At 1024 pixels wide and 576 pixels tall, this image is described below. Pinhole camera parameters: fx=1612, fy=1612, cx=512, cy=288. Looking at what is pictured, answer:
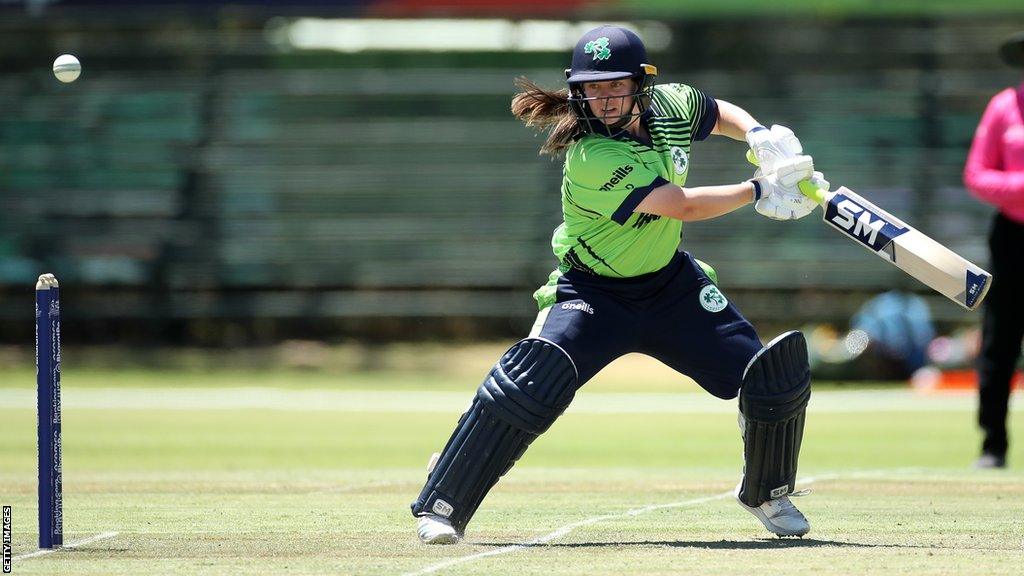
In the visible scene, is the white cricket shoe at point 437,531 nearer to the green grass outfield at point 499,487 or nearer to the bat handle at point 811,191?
the green grass outfield at point 499,487

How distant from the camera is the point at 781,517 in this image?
5.71 metres

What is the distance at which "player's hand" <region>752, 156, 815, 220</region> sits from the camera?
539 cm

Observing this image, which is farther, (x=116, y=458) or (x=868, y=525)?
(x=116, y=458)

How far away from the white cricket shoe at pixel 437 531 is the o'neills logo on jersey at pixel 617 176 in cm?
126

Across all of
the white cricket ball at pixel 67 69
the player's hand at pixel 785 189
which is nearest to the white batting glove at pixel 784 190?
the player's hand at pixel 785 189

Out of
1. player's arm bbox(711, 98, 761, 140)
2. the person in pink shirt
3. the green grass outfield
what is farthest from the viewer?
the person in pink shirt

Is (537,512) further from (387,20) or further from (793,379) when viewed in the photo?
(387,20)

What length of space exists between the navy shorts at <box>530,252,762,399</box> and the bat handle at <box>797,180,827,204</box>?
48 centimetres

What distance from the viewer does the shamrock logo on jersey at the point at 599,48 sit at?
18.0 feet

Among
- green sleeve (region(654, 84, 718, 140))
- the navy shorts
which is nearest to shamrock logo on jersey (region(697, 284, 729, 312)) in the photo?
the navy shorts

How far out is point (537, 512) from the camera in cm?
650

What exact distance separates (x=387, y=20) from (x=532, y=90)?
12583 millimetres

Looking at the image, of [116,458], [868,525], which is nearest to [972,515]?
[868,525]

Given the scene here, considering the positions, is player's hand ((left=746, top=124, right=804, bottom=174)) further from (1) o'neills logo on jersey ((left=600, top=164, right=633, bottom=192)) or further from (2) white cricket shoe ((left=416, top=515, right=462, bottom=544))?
(2) white cricket shoe ((left=416, top=515, right=462, bottom=544))
